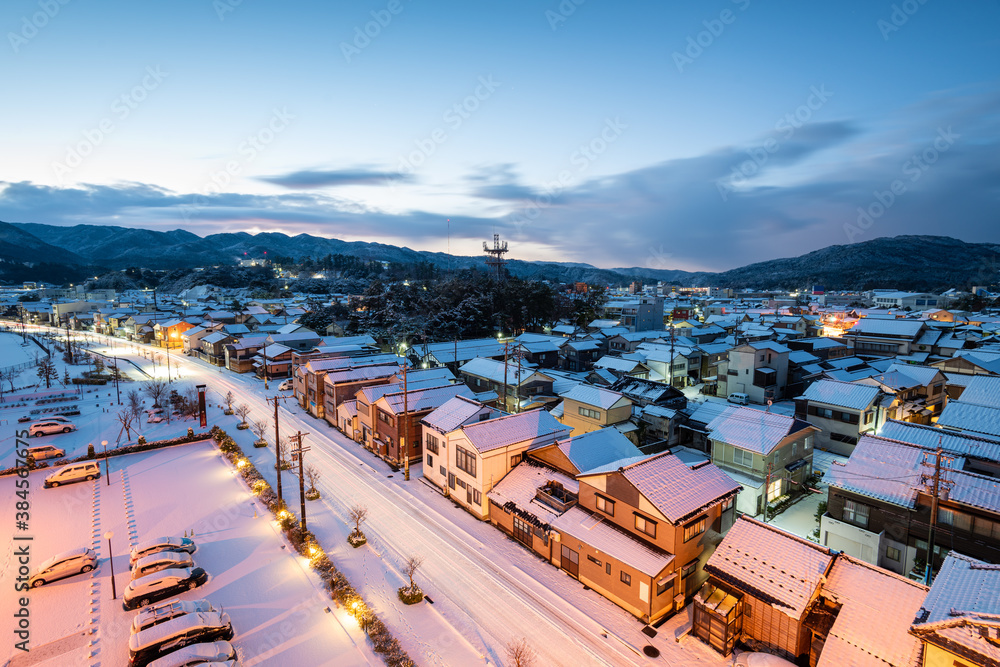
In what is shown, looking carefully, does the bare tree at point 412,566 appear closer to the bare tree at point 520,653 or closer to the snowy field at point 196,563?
the snowy field at point 196,563

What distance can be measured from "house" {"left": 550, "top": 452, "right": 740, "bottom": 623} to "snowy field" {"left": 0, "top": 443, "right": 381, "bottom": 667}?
7521mm

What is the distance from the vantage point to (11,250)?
177375 millimetres

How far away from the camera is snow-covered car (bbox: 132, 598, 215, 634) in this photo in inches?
501

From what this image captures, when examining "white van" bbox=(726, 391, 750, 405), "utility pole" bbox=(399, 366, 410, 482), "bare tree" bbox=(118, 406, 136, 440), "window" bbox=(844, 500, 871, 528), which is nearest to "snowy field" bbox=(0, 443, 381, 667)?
"bare tree" bbox=(118, 406, 136, 440)

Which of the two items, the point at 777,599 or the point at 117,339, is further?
the point at 117,339

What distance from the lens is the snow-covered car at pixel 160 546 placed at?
636 inches

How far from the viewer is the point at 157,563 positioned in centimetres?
1549

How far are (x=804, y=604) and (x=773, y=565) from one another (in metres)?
1.29

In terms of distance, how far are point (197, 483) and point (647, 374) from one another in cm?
3601

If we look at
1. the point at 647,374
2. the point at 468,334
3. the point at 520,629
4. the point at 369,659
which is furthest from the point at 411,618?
the point at 468,334

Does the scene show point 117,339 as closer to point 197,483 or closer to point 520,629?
point 197,483

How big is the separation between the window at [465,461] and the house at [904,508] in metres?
14.4

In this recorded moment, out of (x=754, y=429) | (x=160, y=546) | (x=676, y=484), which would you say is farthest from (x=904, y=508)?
(x=160, y=546)

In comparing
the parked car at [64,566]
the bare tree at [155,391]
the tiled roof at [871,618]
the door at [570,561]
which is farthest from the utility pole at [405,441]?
the bare tree at [155,391]
